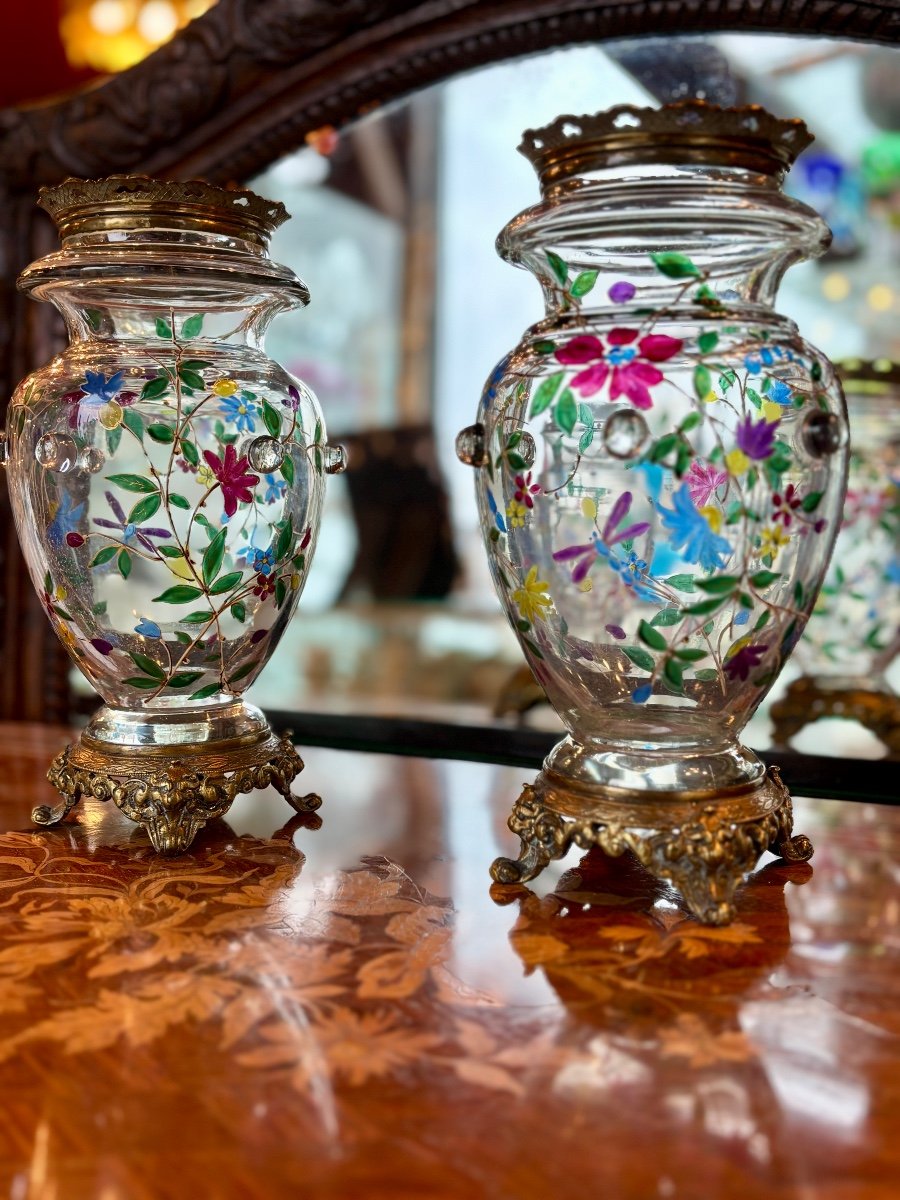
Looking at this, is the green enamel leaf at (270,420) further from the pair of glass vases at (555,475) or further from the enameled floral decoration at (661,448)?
the enameled floral decoration at (661,448)

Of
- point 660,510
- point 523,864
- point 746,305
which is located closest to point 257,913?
point 523,864

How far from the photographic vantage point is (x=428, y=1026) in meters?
0.58

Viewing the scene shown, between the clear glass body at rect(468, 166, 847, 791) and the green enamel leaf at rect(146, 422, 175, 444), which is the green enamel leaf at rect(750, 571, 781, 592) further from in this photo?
the green enamel leaf at rect(146, 422, 175, 444)

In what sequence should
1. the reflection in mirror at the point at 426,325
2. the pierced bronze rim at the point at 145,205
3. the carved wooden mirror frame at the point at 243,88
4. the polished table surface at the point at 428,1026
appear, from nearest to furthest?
the polished table surface at the point at 428,1026, the pierced bronze rim at the point at 145,205, the carved wooden mirror frame at the point at 243,88, the reflection in mirror at the point at 426,325

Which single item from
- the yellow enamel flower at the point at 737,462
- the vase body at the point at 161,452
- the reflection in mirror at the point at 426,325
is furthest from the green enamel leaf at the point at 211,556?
the reflection in mirror at the point at 426,325

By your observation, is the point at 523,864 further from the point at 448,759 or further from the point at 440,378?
the point at 440,378

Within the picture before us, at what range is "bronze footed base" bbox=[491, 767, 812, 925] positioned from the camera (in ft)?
2.27

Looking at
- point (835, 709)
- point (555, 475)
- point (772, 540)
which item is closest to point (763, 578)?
point (772, 540)

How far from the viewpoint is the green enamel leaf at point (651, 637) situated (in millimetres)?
707

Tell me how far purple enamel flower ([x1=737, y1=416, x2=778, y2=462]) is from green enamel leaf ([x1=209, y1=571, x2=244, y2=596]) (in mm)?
348

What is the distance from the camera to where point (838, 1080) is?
0.53m

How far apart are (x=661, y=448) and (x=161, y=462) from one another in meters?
0.33

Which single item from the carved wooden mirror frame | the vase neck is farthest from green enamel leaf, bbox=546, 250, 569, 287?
the carved wooden mirror frame

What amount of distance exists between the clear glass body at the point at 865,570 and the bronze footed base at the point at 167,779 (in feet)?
2.05
